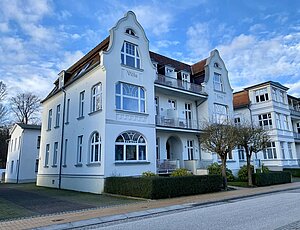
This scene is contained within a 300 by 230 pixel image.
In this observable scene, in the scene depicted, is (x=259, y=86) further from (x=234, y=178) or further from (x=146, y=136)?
(x=146, y=136)

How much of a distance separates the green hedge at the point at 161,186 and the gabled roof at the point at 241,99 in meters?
20.8

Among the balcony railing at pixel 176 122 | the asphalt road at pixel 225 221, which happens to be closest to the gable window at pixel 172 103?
the balcony railing at pixel 176 122

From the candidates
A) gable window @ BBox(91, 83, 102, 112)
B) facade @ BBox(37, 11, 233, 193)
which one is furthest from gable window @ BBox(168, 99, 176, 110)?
gable window @ BBox(91, 83, 102, 112)

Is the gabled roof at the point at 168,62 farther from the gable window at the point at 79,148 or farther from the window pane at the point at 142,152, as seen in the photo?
the gable window at the point at 79,148

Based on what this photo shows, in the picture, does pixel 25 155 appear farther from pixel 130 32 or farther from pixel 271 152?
pixel 271 152

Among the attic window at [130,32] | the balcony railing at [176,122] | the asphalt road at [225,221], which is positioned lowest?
the asphalt road at [225,221]

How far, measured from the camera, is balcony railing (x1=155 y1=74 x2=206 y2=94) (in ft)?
69.5

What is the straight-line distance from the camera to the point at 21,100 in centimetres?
4306

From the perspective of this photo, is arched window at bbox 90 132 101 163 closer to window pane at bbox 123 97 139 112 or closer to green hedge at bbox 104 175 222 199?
green hedge at bbox 104 175 222 199

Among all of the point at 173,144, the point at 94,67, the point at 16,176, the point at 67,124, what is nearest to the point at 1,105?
the point at 16,176

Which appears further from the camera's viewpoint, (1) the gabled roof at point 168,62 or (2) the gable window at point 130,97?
(1) the gabled roof at point 168,62

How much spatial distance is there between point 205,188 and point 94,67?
11193 mm

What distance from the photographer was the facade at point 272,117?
30.9m

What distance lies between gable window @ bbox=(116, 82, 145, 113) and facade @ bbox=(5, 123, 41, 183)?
69.9ft
